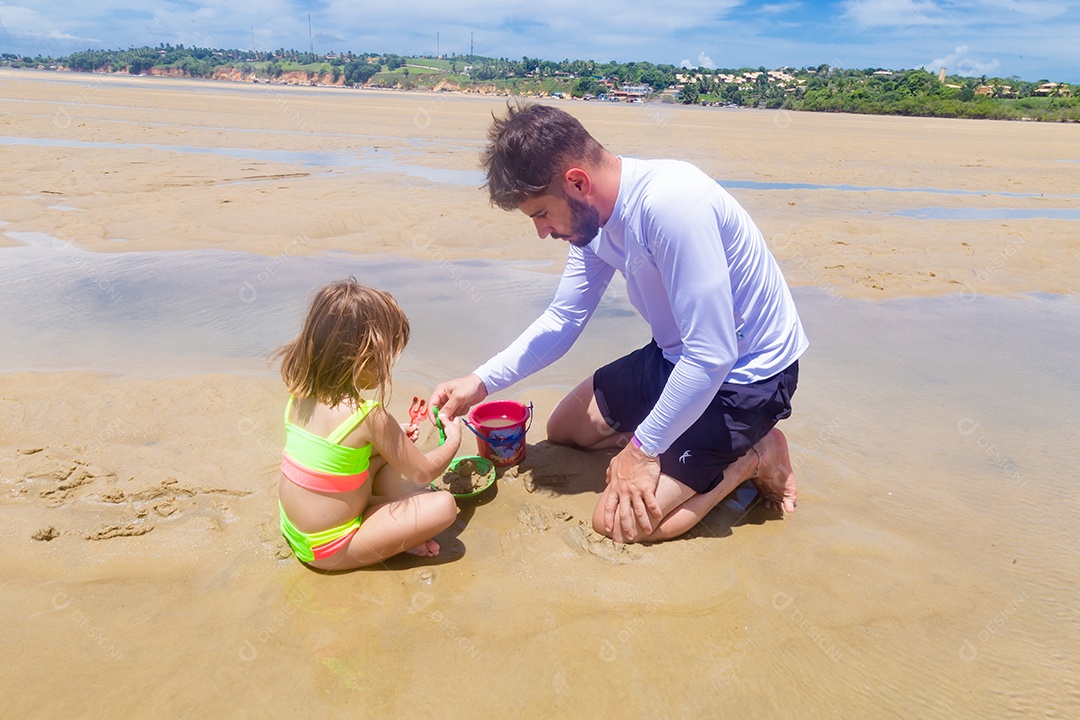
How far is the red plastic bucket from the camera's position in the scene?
3.19m

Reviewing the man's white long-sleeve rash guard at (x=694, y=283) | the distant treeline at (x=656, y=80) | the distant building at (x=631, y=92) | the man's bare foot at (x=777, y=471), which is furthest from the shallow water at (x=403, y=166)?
the distant building at (x=631, y=92)

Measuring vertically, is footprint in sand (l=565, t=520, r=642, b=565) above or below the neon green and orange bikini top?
below

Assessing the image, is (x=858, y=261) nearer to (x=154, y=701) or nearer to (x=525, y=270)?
(x=525, y=270)

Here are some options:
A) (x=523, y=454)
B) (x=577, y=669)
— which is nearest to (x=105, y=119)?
(x=523, y=454)

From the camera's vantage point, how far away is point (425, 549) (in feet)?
8.66

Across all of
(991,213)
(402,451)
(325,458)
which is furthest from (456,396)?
(991,213)

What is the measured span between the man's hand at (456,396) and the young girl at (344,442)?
45 cm

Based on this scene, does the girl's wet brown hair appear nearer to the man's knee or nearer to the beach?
the beach

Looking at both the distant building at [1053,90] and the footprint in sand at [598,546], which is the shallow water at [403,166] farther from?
the distant building at [1053,90]

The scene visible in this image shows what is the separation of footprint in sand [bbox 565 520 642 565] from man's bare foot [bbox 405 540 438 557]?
1.76ft

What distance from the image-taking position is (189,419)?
354 centimetres

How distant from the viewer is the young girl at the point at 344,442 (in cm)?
239

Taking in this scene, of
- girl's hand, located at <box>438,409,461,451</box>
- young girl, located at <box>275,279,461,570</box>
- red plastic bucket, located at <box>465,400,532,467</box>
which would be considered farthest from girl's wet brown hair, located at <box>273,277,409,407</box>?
red plastic bucket, located at <box>465,400,532,467</box>

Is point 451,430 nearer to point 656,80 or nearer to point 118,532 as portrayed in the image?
point 118,532
